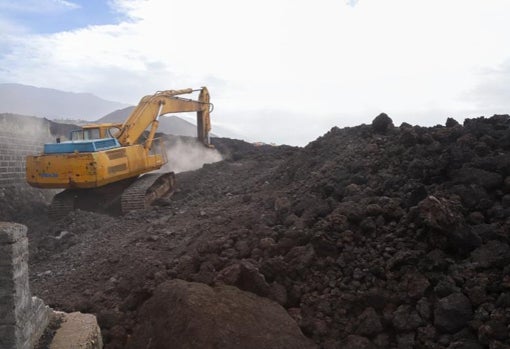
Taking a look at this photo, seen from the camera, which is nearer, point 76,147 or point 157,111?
point 76,147

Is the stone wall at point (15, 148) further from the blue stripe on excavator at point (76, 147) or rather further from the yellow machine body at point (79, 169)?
the blue stripe on excavator at point (76, 147)

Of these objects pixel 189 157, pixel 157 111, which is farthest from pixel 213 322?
pixel 189 157

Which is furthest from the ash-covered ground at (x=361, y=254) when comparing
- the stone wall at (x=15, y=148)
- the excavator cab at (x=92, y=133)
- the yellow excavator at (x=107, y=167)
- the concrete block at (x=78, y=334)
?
the stone wall at (x=15, y=148)

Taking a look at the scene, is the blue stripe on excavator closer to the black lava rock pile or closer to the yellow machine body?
the yellow machine body

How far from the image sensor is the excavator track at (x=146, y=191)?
986 centimetres

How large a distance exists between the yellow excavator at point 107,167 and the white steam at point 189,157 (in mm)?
3316

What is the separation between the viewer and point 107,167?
961 centimetres

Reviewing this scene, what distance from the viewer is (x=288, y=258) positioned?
4418 mm

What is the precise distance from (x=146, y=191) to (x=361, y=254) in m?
6.86

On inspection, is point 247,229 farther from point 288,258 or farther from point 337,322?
point 337,322

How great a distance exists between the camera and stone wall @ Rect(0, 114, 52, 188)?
1125 centimetres

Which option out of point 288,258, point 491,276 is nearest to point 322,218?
point 288,258

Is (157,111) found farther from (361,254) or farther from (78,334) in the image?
(361,254)

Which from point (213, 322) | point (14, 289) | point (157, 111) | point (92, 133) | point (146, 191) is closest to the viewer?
point (14, 289)
